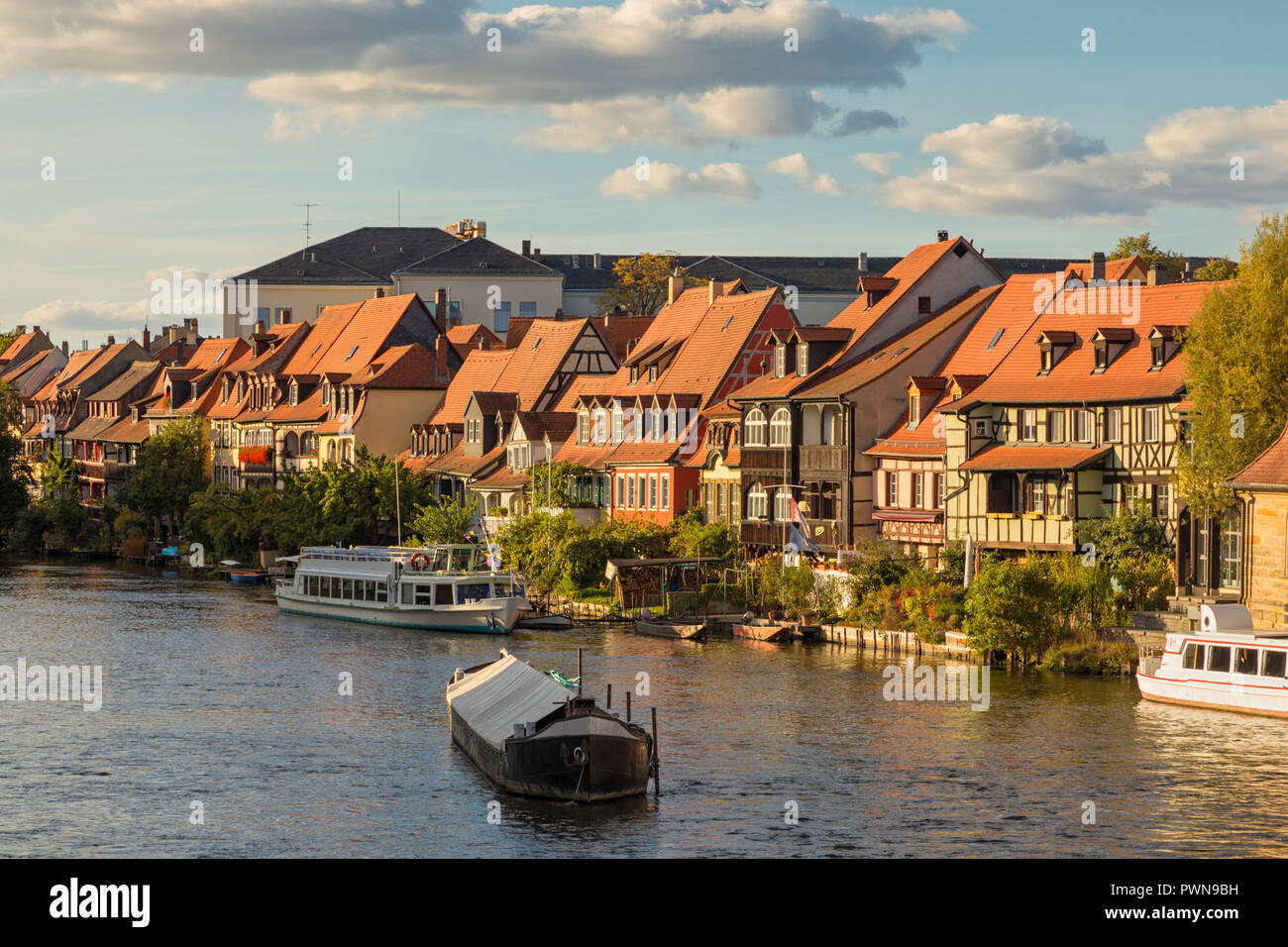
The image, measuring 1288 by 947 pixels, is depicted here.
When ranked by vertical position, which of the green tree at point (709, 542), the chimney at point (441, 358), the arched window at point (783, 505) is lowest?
the green tree at point (709, 542)

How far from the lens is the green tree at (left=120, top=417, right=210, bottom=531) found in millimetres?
130000

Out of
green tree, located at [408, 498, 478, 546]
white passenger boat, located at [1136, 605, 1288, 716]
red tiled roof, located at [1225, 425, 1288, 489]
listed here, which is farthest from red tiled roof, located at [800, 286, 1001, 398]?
white passenger boat, located at [1136, 605, 1288, 716]

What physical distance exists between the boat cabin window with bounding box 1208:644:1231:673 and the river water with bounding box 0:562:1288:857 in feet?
4.97

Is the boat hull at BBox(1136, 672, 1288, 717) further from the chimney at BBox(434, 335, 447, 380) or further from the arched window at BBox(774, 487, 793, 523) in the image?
the chimney at BBox(434, 335, 447, 380)

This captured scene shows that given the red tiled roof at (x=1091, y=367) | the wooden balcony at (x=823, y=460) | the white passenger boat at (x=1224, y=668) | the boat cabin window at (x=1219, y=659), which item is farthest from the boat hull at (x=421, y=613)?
the boat cabin window at (x=1219, y=659)

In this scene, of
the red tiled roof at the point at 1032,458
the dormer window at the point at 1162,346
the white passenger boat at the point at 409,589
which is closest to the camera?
the dormer window at the point at 1162,346

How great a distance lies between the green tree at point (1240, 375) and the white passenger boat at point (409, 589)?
29157 millimetres

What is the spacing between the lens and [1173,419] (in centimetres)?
6425

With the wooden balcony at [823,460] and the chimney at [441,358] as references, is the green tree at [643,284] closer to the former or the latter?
the chimney at [441,358]

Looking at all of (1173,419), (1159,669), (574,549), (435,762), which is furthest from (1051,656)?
(574,549)

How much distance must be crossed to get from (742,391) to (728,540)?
9101mm

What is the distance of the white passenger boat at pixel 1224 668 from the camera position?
168 ft
